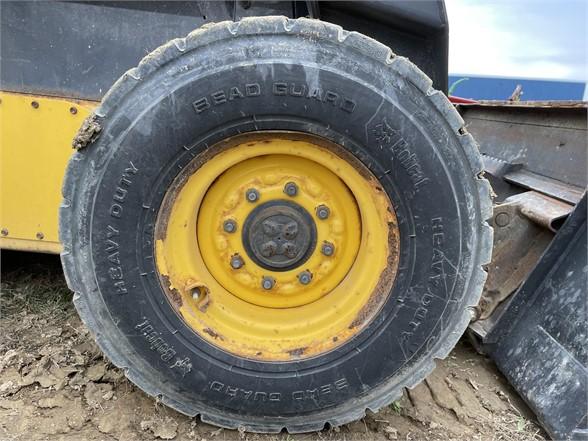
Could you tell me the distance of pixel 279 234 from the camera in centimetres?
188

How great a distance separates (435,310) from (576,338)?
707 millimetres

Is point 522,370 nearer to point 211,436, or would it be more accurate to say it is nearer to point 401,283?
point 401,283

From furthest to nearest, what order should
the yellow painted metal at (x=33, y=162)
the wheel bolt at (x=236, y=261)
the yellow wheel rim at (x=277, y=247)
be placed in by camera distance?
1. the yellow painted metal at (x=33, y=162)
2. the wheel bolt at (x=236, y=261)
3. the yellow wheel rim at (x=277, y=247)

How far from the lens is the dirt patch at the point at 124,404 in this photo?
6.36 ft

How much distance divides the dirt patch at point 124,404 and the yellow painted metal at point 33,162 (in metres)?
0.45

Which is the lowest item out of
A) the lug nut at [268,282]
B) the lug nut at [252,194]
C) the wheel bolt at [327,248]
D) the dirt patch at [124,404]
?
the dirt patch at [124,404]

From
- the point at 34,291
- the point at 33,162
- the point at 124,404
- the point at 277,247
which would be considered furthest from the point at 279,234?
the point at 34,291

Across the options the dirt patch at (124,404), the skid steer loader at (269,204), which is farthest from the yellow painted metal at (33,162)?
the dirt patch at (124,404)

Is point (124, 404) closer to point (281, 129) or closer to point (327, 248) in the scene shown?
point (327, 248)

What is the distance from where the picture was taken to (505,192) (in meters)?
3.13

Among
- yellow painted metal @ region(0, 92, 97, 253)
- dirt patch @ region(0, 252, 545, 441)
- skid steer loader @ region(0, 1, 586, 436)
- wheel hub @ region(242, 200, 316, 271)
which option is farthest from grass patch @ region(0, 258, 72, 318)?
wheel hub @ region(242, 200, 316, 271)

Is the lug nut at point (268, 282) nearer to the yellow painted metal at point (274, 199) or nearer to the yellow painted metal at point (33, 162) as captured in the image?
the yellow painted metal at point (274, 199)

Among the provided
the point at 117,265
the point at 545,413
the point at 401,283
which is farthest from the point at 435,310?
the point at 117,265

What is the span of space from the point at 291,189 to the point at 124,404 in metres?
1.06
